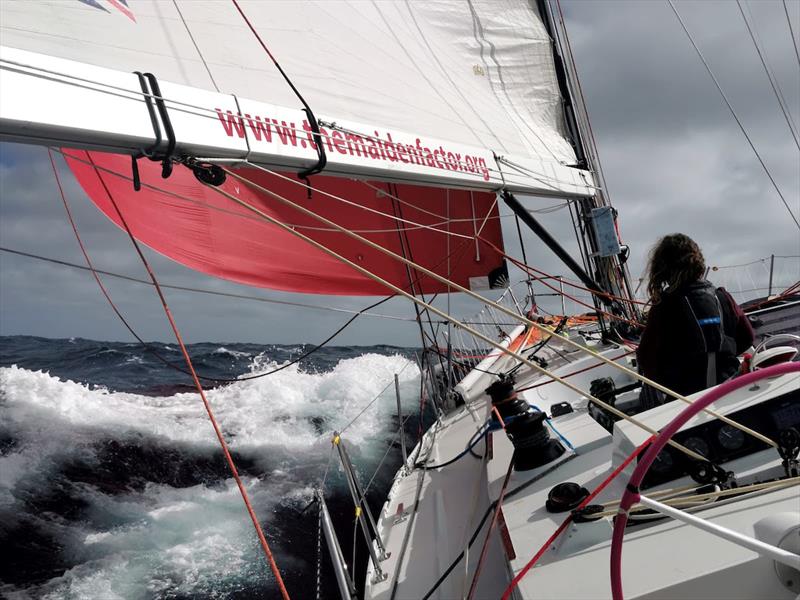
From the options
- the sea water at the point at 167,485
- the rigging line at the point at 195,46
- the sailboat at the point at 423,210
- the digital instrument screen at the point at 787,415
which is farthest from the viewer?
the sea water at the point at 167,485

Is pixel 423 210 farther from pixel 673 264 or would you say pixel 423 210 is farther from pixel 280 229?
pixel 280 229

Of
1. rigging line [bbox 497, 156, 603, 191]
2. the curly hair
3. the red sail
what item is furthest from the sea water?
the curly hair

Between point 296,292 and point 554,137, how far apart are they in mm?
2208

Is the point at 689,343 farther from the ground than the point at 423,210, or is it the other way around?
the point at 423,210

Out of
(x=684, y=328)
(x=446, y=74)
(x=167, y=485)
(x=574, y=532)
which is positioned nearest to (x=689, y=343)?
Answer: (x=684, y=328)

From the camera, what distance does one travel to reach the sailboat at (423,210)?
37.5 inches

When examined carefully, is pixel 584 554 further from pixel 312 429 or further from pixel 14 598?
pixel 312 429

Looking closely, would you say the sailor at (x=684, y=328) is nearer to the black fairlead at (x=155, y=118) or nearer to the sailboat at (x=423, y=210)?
the sailboat at (x=423, y=210)

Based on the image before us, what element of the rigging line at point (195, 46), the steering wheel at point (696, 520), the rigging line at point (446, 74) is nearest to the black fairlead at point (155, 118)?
the rigging line at point (195, 46)

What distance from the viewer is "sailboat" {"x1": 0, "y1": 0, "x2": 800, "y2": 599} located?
0.95 meters

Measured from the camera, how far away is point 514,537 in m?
1.37

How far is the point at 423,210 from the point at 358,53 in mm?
716

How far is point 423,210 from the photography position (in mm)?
2223

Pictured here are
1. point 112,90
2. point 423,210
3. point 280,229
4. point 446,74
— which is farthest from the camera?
point 280,229
